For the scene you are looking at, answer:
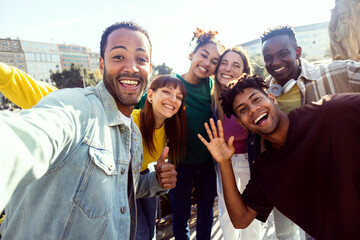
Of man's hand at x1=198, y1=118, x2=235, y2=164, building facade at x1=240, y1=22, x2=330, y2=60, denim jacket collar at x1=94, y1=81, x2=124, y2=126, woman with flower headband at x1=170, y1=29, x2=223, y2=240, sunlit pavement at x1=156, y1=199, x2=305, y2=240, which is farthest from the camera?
building facade at x1=240, y1=22, x2=330, y2=60

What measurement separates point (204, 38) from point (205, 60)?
1.08ft

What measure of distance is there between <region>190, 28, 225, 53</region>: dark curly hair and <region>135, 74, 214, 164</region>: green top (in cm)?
63

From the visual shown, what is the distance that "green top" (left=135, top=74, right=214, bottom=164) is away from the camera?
2572mm

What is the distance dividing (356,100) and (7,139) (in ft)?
6.91

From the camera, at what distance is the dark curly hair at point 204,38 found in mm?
2854

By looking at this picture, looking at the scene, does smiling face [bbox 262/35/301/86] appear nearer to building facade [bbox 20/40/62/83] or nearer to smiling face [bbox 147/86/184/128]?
smiling face [bbox 147/86/184/128]

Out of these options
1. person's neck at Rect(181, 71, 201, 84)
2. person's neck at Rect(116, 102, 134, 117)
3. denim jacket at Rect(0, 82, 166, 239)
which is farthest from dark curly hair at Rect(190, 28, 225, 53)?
denim jacket at Rect(0, 82, 166, 239)

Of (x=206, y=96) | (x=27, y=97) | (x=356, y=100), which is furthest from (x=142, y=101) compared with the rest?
(x=356, y=100)

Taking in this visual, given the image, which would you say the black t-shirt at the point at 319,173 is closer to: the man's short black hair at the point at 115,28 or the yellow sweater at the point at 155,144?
the yellow sweater at the point at 155,144

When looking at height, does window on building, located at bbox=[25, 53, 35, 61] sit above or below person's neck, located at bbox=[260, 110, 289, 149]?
above

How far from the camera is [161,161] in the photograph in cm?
174

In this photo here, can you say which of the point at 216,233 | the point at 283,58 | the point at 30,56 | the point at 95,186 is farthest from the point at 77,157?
the point at 30,56

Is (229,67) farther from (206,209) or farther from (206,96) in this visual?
(206,209)

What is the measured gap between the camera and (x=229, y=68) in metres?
2.74
